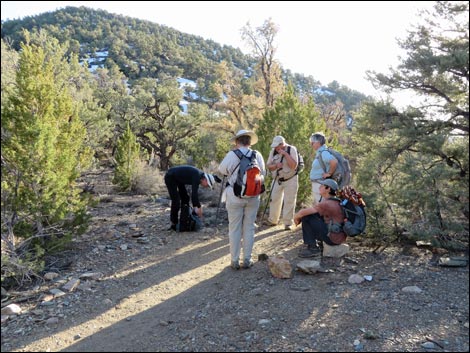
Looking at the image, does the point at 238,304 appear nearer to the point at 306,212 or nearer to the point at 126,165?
the point at 306,212

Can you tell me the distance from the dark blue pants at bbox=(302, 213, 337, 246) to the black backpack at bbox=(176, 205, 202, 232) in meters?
2.78

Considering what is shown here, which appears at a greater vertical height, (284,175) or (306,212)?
(284,175)

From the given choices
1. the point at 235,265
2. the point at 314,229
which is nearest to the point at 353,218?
the point at 314,229

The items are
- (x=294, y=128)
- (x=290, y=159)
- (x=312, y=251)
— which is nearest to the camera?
(x=312, y=251)

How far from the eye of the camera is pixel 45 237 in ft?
17.1

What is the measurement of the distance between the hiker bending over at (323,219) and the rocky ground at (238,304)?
317mm

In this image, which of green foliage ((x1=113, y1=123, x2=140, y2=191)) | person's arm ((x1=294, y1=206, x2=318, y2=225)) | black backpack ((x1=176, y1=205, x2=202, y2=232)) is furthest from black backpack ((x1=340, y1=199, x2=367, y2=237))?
green foliage ((x1=113, y1=123, x2=140, y2=191))

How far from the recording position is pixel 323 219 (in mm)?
4477

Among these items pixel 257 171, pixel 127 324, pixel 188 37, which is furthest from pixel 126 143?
pixel 188 37

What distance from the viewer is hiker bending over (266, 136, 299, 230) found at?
234 inches

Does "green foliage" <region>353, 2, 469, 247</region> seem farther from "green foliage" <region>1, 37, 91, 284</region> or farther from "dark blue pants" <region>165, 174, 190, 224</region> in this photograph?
"green foliage" <region>1, 37, 91, 284</region>

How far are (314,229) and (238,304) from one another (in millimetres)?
1496

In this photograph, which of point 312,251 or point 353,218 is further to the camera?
point 312,251

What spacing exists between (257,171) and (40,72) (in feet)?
11.9
